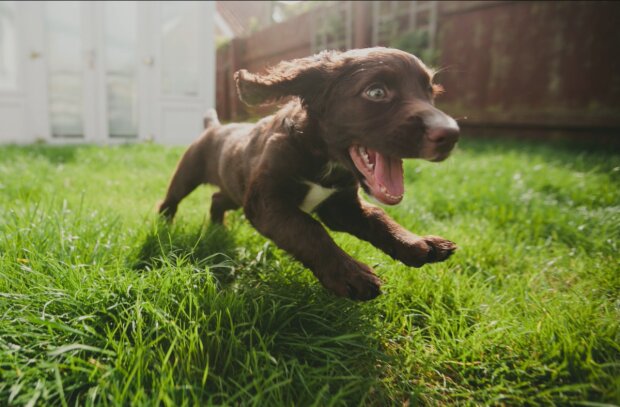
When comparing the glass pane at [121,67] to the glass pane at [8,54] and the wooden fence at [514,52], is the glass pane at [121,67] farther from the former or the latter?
the wooden fence at [514,52]

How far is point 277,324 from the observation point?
1778mm

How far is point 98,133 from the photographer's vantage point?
938 centimetres

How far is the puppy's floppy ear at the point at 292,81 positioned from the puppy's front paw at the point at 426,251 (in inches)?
32.1

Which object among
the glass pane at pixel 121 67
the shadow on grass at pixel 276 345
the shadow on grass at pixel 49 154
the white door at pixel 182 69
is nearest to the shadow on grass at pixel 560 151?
the shadow on grass at pixel 276 345

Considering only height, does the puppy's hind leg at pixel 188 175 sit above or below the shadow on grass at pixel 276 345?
above

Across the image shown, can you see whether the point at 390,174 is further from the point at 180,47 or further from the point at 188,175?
the point at 180,47

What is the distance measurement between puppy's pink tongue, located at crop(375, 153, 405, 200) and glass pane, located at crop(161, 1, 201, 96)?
890 cm

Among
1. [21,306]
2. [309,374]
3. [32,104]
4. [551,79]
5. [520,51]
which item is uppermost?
[520,51]

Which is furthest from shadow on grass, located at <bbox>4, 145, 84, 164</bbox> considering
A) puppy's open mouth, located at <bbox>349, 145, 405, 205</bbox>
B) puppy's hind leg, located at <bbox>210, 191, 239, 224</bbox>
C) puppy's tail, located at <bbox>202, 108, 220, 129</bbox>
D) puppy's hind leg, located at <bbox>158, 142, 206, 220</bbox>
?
puppy's open mouth, located at <bbox>349, 145, 405, 205</bbox>

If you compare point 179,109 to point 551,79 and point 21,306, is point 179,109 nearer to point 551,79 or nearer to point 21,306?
point 551,79

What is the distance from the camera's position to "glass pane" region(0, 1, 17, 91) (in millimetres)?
9055

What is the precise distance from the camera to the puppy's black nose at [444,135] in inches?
65.6

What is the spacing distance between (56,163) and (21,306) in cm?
491

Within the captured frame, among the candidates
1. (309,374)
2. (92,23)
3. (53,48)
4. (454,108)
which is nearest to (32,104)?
(53,48)
